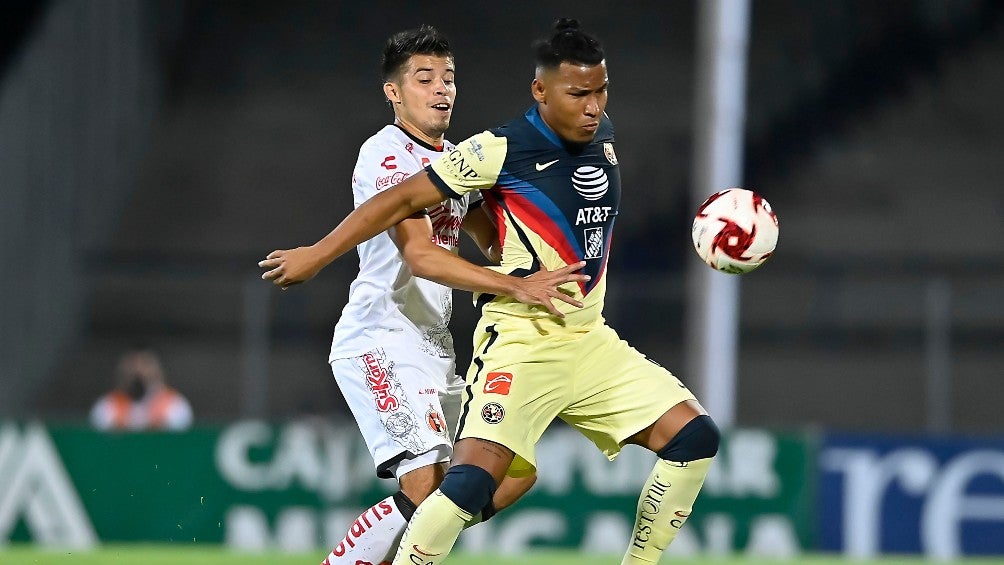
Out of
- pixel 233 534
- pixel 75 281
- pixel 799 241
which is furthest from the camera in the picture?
pixel 799 241

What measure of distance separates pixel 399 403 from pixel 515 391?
45cm

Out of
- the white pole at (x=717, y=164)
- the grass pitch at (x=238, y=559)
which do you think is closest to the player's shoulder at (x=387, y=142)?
the grass pitch at (x=238, y=559)

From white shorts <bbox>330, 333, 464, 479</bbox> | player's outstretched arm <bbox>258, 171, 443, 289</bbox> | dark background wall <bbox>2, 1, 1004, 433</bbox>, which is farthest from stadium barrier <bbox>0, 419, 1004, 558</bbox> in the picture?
player's outstretched arm <bbox>258, 171, 443, 289</bbox>

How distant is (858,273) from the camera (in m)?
15.4

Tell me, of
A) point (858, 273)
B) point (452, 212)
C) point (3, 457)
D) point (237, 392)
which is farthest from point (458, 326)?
point (452, 212)

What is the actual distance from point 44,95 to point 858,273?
8744 mm

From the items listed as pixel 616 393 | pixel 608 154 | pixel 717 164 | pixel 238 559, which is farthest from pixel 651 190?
pixel 616 393

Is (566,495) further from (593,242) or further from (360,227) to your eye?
(360,227)

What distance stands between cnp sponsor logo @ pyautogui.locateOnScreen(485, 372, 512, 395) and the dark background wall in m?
8.75

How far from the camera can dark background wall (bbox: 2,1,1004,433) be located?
15445 millimetres

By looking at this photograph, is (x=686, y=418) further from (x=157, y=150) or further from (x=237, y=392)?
(x=157, y=150)

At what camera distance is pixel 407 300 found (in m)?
5.71

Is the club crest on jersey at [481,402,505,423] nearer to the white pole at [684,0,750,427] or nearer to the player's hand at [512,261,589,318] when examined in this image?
the player's hand at [512,261,589,318]

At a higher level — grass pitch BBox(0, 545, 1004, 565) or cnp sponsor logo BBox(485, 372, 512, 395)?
cnp sponsor logo BBox(485, 372, 512, 395)
